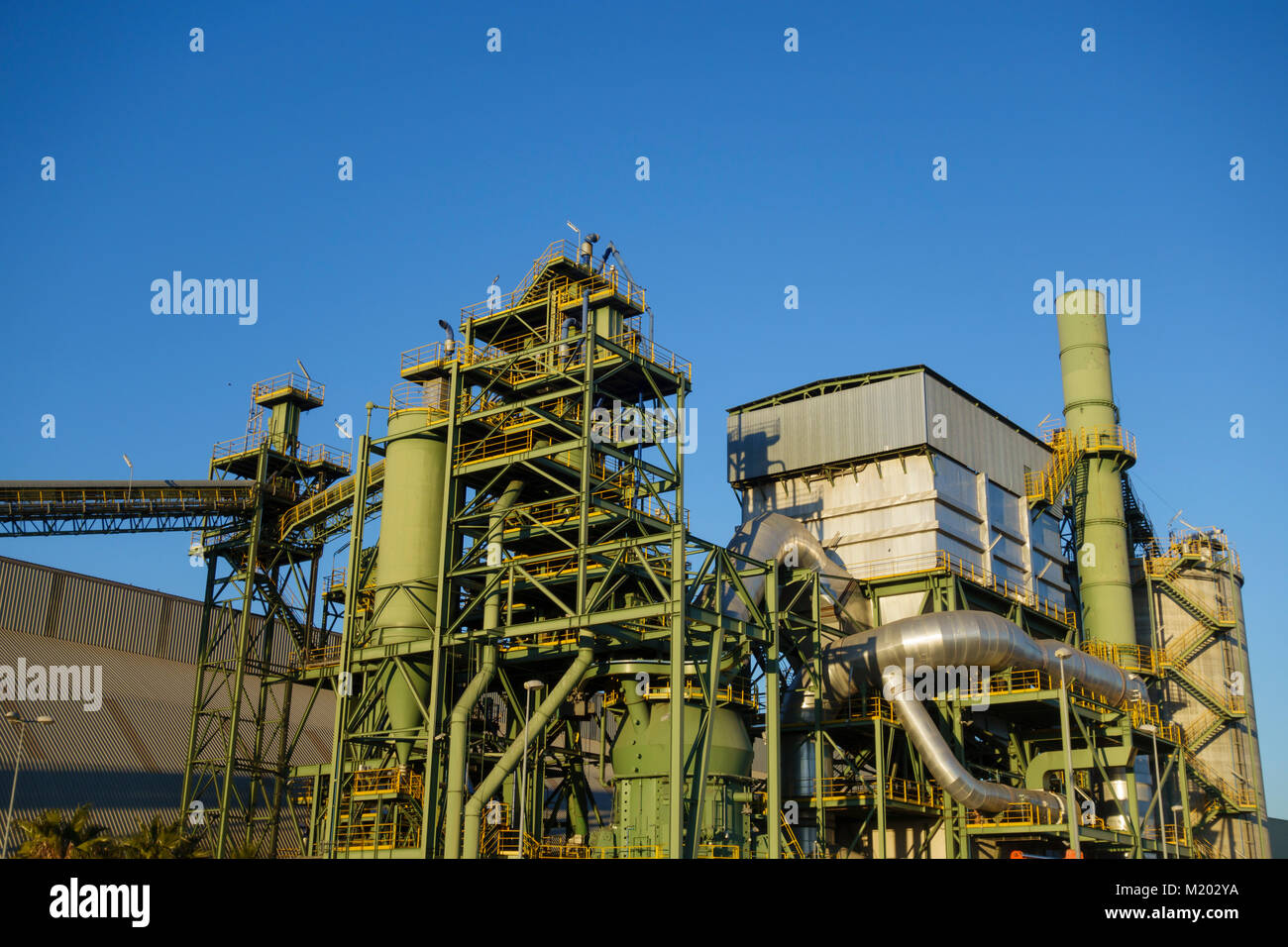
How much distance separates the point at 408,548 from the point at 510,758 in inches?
377

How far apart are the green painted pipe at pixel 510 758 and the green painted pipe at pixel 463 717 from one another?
50cm

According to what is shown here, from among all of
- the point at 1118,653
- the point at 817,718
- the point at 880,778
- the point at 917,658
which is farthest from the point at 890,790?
the point at 1118,653

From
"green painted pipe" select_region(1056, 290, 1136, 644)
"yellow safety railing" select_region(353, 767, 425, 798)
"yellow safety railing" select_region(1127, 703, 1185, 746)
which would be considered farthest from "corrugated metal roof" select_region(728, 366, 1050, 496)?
"yellow safety railing" select_region(353, 767, 425, 798)

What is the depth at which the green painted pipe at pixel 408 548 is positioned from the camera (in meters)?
41.2

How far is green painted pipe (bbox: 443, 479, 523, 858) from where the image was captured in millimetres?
36594

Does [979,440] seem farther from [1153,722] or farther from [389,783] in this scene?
[389,783]

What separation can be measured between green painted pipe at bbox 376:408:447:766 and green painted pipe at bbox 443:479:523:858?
2548 mm

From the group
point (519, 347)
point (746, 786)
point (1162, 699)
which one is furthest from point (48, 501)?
point (1162, 699)

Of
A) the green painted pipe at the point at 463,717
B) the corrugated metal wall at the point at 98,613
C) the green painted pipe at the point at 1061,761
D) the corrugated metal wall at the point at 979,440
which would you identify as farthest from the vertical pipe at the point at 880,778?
the corrugated metal wall at the point at 98,613

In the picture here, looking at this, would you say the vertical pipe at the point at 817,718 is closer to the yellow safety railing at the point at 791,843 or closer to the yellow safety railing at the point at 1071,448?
the yellow safety railing at the point at 791,843

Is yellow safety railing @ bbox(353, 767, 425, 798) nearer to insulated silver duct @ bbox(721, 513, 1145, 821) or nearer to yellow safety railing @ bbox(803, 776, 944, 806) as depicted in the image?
insulated silver duct @ bbox(721, 513, 1145, 821)
